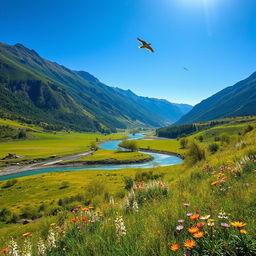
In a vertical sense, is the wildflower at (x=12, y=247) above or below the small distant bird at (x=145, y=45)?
below

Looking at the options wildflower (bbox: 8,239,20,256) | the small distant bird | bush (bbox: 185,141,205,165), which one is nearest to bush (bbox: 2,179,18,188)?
bush (bbox: 185,141,205,165)

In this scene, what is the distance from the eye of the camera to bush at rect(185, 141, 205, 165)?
40300 mm

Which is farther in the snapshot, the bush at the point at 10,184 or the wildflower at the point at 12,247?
the bush at the point at 10,184

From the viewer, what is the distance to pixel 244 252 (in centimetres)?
239

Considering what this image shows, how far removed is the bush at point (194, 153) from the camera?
40.3m

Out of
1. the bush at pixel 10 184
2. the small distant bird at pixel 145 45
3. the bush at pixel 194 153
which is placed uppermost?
the small distant bird at pixel 145 45

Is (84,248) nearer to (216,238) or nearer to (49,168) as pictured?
(216,238)

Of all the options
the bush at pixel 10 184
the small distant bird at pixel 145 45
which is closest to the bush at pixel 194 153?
the small distant bird at pixel 145 45

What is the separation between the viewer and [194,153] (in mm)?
41219

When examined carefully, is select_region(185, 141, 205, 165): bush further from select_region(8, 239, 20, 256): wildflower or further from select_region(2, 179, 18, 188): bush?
select_region(2, 179, 18, 188): bush

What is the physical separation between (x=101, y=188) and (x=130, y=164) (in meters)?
79.2

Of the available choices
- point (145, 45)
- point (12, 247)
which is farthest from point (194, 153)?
point (12, 247)

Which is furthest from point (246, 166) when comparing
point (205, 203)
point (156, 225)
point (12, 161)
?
point (12, 161)

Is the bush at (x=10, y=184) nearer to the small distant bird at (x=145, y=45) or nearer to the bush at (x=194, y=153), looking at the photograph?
the bush at (x=194, y=153)
